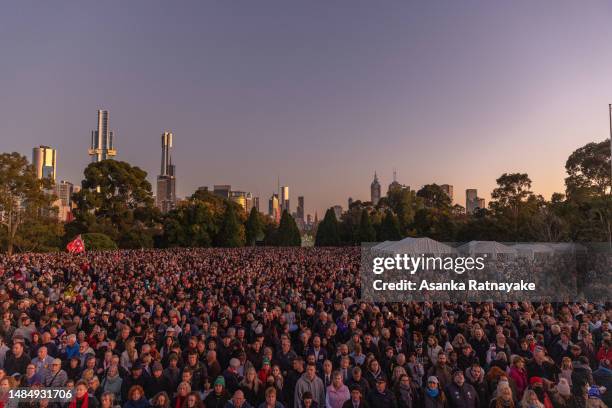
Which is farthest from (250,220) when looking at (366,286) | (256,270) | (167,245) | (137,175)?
(366,286)

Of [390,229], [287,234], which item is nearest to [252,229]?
[287,234]

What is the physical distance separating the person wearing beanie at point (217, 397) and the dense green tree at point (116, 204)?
3547 centimetres

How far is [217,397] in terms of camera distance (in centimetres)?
515

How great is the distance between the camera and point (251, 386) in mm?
5379

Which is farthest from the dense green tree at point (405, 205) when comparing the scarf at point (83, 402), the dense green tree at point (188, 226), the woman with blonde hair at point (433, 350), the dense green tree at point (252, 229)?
the scarf at point (83, 402)

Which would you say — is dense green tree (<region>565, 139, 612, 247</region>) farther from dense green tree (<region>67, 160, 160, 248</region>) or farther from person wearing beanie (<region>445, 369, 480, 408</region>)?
dense green tree (<region>67, 160, 160, 248</region>)

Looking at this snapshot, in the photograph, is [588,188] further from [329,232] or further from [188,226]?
[329,232]

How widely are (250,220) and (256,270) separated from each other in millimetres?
40397

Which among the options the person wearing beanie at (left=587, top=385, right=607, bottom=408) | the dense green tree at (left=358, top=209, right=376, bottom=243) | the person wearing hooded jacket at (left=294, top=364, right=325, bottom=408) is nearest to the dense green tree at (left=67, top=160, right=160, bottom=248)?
the dense green tree at (left=358, top=209, right=376, bottom=243)

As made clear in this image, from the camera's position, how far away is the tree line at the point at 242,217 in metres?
25.8

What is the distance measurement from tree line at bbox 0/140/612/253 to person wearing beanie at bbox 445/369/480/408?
792 inches

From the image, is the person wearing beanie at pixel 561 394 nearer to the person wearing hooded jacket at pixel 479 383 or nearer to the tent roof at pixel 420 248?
the person wearing hooded jacket at pixel 479 383

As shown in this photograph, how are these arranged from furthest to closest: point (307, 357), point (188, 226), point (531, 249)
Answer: point (188, 226) → point (531, 249) → point (307, 357)

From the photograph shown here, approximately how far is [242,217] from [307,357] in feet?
172
